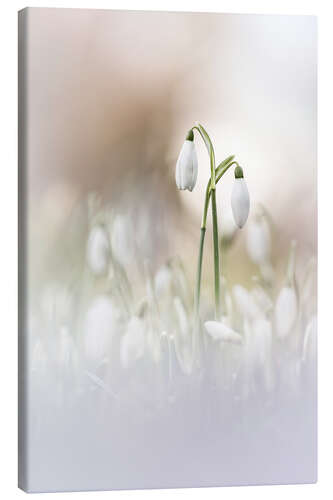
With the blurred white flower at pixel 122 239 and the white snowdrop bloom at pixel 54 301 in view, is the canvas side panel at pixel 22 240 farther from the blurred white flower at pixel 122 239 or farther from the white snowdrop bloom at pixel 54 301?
the blurred white flower at pixel 122 239

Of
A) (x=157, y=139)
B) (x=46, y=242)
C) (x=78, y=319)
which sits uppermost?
(x=157, y=139)

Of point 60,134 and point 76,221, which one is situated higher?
point 60,134

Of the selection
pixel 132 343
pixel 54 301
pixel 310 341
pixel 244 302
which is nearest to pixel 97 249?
pixel 54 301

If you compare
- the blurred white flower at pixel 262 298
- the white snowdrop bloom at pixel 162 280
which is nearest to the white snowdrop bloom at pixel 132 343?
the white snowdrop bloom at pixel 162 280

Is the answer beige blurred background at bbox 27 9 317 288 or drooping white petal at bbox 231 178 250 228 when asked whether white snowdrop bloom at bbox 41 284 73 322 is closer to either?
beige blurred background at bbox 27 9 317 288

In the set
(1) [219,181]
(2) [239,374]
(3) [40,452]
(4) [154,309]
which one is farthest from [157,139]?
(3) [40,452]

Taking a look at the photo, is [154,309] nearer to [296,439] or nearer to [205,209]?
[205,209]

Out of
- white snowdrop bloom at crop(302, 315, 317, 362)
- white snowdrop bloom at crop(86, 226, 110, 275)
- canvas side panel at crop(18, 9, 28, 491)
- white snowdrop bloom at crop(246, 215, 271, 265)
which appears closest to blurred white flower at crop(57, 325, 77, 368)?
canvas side panel at crop(18, 9, 28, 491)
